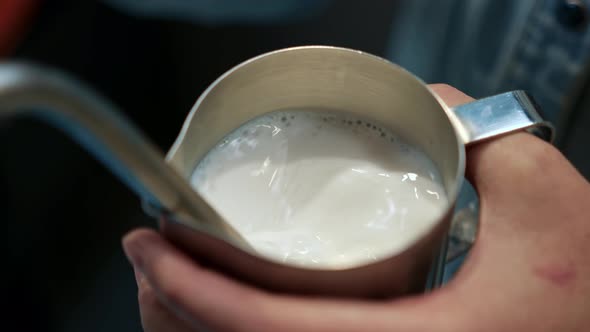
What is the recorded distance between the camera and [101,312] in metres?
0.75

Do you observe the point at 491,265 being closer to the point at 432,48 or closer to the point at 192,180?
the point at 192,180

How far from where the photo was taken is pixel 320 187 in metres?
0.33

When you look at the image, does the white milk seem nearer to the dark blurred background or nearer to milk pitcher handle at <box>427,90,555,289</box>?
milk pitcher handle at <box>427,90,555,289</box>

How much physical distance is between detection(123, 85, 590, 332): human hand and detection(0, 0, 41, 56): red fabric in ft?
1.65

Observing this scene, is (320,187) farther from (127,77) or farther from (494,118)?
(127,77)

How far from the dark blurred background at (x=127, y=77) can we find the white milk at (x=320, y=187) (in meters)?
0.21

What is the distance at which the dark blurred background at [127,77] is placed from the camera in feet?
1.74

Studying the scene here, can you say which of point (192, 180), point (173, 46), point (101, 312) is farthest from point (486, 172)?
point (173, 46)

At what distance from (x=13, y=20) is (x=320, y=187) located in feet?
1.76

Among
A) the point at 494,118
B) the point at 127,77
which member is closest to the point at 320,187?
the point at 494,118

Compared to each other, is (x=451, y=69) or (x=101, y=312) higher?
(x=451, y=69)

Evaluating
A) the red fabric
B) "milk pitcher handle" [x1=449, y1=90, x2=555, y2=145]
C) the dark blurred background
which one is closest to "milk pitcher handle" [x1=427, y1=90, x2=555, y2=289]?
"milk pitcher handle" [x1=449, y1=90, x2=555, y2=145]

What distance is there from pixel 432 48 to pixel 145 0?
39 cm

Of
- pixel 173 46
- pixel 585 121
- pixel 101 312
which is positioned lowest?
pixel 101 312
